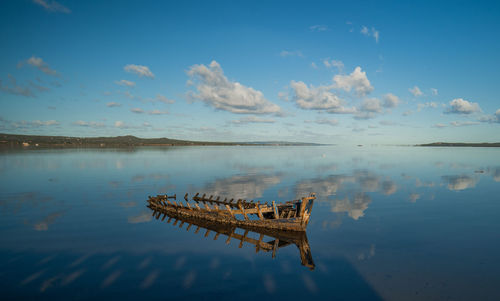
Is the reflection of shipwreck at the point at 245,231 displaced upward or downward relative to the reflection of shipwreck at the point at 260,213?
downward

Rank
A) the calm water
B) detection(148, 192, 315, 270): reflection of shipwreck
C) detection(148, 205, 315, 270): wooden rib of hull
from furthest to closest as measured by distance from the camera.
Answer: detection(148, 192, 315, 270): reflection of shipwreck
detection(148, 205, 315, 270): wooden rib of hull
the calm water

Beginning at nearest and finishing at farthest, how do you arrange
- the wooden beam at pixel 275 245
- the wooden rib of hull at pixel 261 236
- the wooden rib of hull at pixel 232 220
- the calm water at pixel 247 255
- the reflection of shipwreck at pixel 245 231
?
the calm water at pixel 247 255, the wooden beam at pixel 275 245, the wooden rib of hull at pixel 261 236, the reflection of shipwreck at pixel 245 231, the wooden rib of hull at pixel 232 220

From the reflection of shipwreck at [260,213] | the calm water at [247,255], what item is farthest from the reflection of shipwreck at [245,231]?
the calm water at [247,255]

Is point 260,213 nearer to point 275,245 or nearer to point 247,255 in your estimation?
point 275,245

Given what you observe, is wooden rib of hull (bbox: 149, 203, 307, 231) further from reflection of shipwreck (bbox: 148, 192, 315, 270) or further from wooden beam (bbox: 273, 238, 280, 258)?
wooden beam (bbox: 273, 238, 280, 258)

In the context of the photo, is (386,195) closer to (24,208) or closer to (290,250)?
(290,250)

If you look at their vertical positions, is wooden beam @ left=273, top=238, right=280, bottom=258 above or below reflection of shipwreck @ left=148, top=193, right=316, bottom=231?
below

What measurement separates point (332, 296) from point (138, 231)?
47.0 ft

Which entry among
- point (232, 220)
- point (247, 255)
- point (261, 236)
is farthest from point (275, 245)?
point (232, 220)

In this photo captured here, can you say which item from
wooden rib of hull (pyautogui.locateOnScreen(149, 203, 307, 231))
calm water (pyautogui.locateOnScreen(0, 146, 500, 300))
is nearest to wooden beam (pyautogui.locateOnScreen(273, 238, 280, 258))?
calm water (pyautogui.locateOnScreen(0, 146, 500, 300))

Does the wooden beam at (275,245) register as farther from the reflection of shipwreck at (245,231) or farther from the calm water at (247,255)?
the calm water at (247,255)

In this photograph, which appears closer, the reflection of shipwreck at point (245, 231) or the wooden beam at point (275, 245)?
the wooden beam at point (275, 245)

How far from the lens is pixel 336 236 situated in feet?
59.6

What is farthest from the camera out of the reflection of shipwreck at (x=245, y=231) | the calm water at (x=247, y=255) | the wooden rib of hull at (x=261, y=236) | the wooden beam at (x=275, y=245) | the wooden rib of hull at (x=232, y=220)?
the wooden rib of hull at (x=232, y=220)
